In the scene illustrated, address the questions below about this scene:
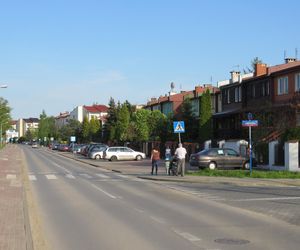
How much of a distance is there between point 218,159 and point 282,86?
14.7 m

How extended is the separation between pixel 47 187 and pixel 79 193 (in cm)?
349

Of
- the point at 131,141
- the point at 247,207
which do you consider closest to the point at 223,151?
the point at 247,207

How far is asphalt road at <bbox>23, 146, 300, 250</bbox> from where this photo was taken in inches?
386

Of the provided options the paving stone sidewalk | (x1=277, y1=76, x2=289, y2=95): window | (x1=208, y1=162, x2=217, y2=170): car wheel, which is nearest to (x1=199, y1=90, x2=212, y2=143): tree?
(x1=277, y1=76, x2=289, y2=95): window

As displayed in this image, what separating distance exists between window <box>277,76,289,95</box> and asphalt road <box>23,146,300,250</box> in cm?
2727

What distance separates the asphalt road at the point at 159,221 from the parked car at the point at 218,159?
14.5 metres

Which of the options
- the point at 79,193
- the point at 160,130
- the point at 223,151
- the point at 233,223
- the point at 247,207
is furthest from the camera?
the point at 160,130

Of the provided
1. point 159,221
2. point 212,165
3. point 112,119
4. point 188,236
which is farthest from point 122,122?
point 188,236

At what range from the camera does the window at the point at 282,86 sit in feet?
152

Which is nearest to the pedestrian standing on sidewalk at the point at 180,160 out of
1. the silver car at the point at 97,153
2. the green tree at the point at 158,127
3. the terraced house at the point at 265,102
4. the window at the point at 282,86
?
the terraced house at the point at 265,102

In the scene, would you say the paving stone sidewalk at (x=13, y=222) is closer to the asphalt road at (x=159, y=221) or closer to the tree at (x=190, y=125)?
the asphalt road at (x=159, y=221)

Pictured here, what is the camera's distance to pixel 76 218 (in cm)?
1326

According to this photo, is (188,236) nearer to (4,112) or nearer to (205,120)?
(205,120)

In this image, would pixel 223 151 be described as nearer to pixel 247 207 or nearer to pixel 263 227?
pixel 247 207
